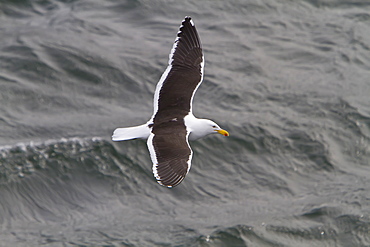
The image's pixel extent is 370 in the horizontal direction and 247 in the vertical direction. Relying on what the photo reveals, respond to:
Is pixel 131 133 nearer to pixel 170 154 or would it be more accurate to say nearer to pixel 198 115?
pixel 170 154

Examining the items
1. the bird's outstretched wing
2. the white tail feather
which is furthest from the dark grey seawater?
the bird's outstretched wing

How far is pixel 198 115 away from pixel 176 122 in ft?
8.70

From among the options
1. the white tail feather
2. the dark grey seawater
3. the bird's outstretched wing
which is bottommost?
the dark grey seawater

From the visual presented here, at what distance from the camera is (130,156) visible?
975 centimetres

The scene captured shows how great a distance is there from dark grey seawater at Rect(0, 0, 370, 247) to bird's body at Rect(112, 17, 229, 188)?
5.60ft

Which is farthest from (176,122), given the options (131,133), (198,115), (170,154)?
(198,115)

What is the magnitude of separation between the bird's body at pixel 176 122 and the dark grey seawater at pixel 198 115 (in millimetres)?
1707

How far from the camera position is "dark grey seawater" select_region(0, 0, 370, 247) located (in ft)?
29.6

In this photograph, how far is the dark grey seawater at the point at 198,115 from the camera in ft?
29.6

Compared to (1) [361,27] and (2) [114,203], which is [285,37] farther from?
(2) [114,203]

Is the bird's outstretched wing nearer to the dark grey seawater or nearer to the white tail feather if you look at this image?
the white tail feather

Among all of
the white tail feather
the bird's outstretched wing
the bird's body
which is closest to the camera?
the bird's outstretched wing

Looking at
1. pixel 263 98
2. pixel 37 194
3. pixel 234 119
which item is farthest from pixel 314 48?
pixel 37 194

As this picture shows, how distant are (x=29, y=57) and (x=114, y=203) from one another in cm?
353
